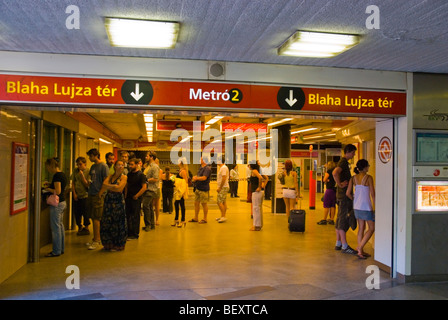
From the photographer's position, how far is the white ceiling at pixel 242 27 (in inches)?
138

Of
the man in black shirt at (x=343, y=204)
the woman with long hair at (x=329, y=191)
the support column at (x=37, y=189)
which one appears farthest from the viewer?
the woman with long hair at (x=329, y=191)

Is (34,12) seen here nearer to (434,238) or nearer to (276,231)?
(434,238)

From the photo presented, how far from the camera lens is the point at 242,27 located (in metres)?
4.07

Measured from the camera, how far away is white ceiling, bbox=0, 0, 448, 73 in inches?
138

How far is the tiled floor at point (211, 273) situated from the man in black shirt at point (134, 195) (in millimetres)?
287

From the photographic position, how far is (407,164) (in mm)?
5586

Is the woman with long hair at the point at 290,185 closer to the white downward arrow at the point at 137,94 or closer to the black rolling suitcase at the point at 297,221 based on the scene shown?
the black rolling suitcase at the point at 297,221

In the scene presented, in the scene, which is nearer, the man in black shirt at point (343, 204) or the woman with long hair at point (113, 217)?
the woman with long hair at point (113, 217)

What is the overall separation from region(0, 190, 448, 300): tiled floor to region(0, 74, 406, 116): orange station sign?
7.44 ft

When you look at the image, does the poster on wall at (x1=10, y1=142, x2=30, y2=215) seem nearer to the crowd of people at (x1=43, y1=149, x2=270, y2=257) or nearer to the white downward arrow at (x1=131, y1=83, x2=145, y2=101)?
the crowd of people at (x1=43, y1=149, x2=270, y2=257)

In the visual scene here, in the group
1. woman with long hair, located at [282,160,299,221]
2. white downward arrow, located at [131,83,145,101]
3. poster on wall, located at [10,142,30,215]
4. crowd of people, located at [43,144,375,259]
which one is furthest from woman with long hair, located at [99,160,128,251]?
woman with long hair, located at [282,160,299,221]

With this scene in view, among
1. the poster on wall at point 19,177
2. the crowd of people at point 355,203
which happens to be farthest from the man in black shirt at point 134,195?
the crowd of people at point 355,203

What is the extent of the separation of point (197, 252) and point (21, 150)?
10.7 feet

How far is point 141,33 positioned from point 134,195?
179 inches
